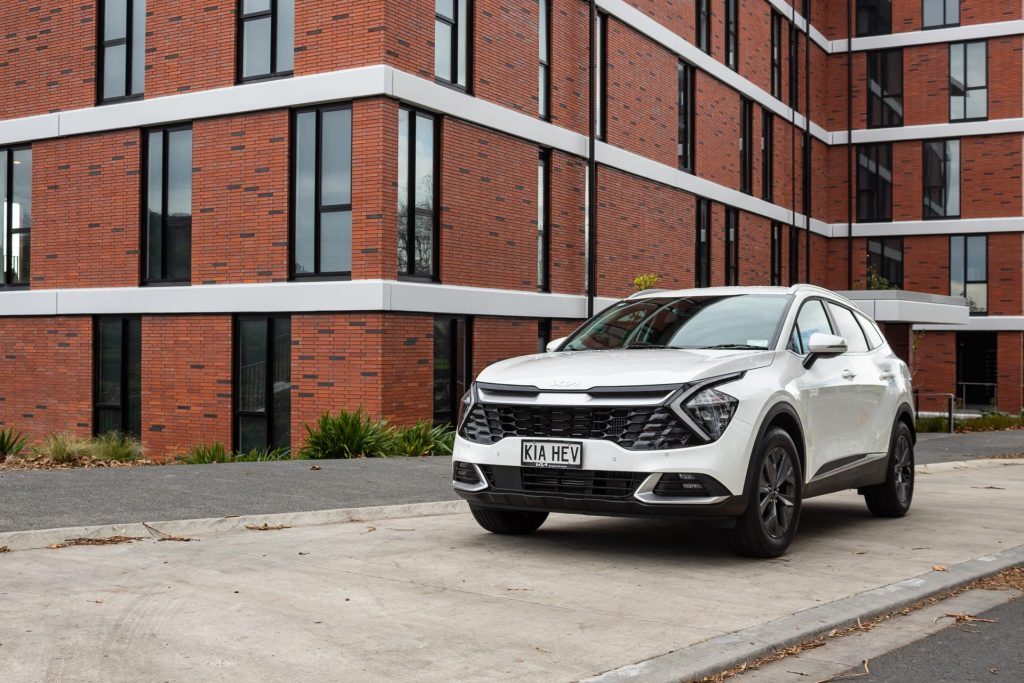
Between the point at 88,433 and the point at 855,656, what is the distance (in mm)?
17244

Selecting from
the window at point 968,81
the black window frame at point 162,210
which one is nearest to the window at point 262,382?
the black window frame at point 162,210

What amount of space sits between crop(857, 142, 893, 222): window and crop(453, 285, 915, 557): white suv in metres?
32.3

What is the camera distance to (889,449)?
9008 mm

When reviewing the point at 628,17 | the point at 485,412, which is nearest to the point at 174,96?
the point at 628,17

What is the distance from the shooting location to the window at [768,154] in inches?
1287

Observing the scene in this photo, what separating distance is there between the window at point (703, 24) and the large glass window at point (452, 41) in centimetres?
1066

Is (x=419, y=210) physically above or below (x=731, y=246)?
below

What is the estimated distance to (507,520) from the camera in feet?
25.9

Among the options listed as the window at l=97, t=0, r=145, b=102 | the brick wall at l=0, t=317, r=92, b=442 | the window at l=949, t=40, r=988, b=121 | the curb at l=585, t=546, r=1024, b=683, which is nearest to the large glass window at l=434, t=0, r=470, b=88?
the window at l=97, t=0, r=145, b=102

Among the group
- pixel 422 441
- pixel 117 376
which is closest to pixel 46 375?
pixel 117 376

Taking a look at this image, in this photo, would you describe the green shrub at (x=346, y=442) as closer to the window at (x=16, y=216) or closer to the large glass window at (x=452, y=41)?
the large glass window at (x=452, y=41)

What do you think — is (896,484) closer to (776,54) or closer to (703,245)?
(703,245)

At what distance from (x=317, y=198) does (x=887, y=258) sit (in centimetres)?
2684

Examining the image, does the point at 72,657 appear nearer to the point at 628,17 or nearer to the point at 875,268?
the point at 628,17
